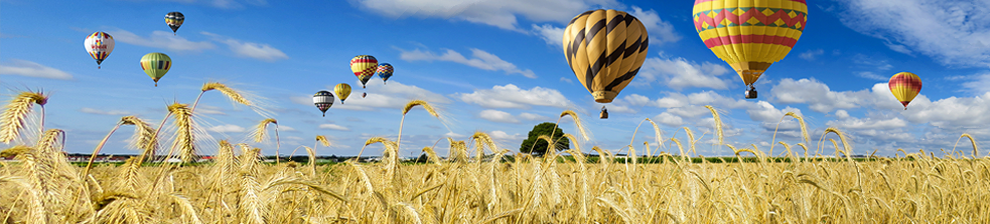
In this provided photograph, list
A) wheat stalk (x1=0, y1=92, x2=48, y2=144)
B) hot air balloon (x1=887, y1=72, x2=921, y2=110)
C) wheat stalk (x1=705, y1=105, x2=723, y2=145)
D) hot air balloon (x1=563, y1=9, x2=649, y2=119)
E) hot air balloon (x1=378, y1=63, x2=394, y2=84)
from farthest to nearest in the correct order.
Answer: hot air balloon (x1=378, y1=63, x2=394, y2=84) → hot air balloon (x1=887, y1=72, x2=921, y2=110) → hot air balloon (x1=563, y1=9, x2=649, y2=119) → wheat stalk (x1=705, y1=105, x2=723, y2=145) → wheat stalk (x1=0, y1=92, x2=48, y2=144)

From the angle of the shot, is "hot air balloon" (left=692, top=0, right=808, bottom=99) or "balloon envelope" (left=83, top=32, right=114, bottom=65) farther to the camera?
"balloon envelope" (left=83, top=32, right=114, bottom=65)

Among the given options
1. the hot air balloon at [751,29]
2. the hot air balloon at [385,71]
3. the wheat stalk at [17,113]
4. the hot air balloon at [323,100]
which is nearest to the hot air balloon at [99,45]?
the hot air balloon at [323,100]

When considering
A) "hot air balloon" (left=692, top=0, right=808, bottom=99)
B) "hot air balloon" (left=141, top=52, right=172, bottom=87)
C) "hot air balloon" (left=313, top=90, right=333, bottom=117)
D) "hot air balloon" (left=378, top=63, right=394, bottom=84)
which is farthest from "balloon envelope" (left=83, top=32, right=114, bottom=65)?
"hot air balloon" (left=692, top=0, right=808, bottom=99)

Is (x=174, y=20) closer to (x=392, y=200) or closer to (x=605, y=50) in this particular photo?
(x=605, y=50)

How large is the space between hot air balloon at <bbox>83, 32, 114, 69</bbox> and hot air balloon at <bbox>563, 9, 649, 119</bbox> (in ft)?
126

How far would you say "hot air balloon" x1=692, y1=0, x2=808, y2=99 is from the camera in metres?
20.1

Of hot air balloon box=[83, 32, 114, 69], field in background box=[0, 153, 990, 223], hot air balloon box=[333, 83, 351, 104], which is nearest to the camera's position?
field in background box=[0, 153, 990, 223]

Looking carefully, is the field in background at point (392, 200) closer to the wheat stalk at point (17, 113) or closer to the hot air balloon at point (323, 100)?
the wheat stalk at point (17, 113)

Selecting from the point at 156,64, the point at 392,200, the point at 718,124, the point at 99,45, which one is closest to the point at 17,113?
the point at 392,200

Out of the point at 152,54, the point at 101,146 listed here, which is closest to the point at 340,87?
the point at 152,54

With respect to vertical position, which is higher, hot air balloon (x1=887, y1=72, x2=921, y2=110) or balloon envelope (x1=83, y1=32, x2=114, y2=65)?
balloon envelope (x1=83, y1=32, x2=114, y2=65)

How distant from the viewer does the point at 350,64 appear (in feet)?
152

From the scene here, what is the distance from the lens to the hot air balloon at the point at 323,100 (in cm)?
4884

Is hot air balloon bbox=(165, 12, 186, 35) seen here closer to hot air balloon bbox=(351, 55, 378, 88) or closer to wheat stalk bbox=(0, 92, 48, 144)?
hot air balloon bbox=(351, 55, 378, 88)
